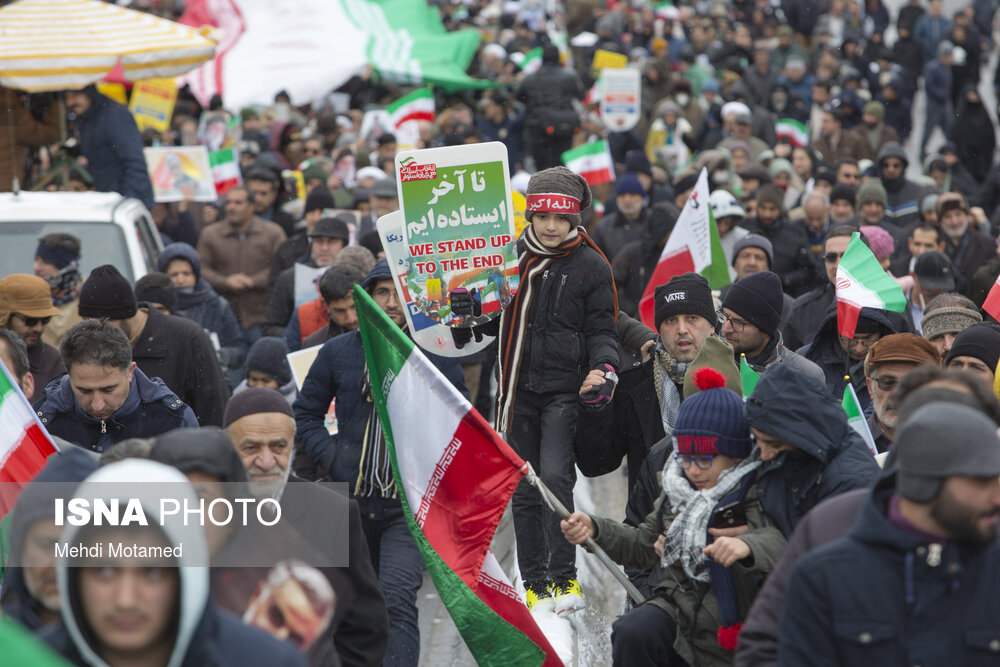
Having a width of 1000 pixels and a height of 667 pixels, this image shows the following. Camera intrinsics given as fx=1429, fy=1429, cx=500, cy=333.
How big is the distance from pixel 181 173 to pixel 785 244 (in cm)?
592

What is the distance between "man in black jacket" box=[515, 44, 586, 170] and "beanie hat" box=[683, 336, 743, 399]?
1159 centimetres

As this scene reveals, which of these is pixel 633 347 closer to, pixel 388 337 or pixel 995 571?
pixel 388 337

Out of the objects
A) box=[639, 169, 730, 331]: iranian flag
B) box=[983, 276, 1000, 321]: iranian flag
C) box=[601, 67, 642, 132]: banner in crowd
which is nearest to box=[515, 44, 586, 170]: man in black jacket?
box=[601, 67, 642, 132]: banner in crowd

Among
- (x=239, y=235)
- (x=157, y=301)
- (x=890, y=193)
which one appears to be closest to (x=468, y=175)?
(x=157, y=301)

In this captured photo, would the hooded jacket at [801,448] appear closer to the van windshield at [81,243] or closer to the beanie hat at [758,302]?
the beanie hat at [758,302]

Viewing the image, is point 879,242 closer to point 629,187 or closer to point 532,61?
point 629,187

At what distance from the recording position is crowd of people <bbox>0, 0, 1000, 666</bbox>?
11.0 feet

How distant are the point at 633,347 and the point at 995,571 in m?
3.81

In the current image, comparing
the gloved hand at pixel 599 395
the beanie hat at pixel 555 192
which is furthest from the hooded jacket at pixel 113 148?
the gloved hand at pixel 599 395

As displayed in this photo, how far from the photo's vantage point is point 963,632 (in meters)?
3.37

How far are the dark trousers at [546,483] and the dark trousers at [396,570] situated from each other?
2.90ft

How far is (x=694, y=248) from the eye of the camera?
918cm

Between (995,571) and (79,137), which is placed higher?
(995,571)

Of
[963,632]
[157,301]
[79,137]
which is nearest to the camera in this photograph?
[963,632]
